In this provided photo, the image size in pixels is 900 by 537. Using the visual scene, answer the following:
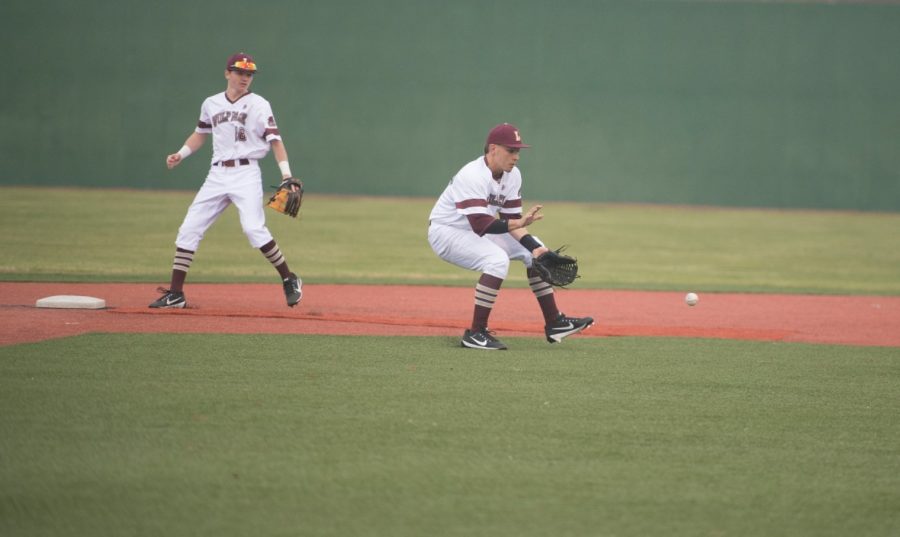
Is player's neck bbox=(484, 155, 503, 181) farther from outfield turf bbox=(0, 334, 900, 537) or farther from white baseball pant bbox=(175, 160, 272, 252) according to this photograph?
white baseball pant bbox=(175, 160, 272, 252)

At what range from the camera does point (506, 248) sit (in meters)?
8.25

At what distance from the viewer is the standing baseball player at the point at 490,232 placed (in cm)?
771

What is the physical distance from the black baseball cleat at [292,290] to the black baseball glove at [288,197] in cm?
54

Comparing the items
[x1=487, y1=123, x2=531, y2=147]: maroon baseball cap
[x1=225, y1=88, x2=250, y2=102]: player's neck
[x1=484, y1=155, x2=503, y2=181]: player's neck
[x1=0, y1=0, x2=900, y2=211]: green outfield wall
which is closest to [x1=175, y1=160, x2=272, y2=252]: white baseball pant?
[x1=225, y1=88, x2=250, y2=102]: player's neck

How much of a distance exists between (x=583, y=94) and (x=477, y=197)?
1576cm

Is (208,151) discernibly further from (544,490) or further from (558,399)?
(544,490)

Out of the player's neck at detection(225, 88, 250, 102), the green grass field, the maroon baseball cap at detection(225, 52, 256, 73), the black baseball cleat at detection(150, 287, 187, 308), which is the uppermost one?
the maroon baseball cap at detection(225, 52, 256, 73)

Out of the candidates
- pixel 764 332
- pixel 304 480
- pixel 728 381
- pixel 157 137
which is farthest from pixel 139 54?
pixel 304 480

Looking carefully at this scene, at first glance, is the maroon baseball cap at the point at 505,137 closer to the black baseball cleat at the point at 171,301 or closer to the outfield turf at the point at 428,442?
the outfield turf at the point at 428,442

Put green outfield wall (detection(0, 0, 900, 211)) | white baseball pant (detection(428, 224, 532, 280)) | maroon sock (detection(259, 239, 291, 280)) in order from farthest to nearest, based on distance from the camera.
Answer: green outfield wall (detection(0, 0, 900, 211)) → maroon sock (detection(259, 239, 291, 280)) → white baseball pant (detection(428, 224, 532, 280))

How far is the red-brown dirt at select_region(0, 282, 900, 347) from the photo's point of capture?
27.8 ft

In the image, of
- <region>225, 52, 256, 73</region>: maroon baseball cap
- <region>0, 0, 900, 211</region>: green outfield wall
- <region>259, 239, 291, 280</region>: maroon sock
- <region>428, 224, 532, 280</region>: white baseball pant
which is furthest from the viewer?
<region>0, 0, 900, 211</region>: green outfield wall

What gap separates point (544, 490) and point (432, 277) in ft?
29.4

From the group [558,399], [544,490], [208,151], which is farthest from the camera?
[208,151]
